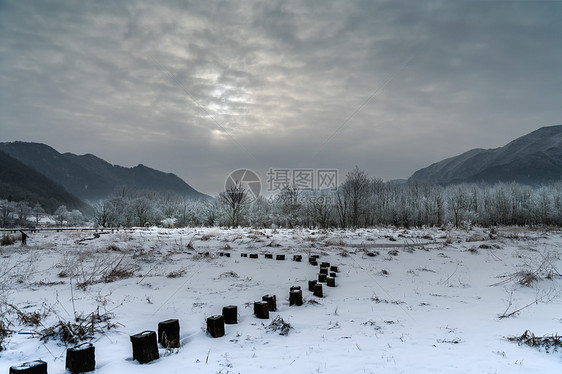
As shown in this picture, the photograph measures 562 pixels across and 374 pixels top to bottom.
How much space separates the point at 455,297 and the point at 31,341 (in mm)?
7823

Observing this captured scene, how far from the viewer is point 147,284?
23.9ft

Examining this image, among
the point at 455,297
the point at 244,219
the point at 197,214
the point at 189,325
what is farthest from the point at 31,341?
the point at 197,214

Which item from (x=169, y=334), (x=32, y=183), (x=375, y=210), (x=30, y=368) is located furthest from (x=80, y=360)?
(x=32, y=183)

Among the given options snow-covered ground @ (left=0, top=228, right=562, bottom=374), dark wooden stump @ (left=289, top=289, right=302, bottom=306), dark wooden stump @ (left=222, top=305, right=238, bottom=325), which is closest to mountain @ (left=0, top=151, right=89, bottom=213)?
snow-covered ground @ (left=0, top=228, right=562, bottom=374)

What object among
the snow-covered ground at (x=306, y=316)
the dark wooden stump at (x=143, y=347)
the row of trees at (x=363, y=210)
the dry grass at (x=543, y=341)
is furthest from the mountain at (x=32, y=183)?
the dry grass at (x=543, y=341)

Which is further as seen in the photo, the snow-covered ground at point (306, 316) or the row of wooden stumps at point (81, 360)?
the snow-covered ground at point (306, 316)

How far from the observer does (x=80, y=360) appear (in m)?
3.11

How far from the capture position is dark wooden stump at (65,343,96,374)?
310 cm

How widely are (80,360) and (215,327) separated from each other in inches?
64.4

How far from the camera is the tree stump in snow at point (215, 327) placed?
167 inches

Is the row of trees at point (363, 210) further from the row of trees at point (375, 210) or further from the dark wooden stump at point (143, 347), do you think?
the dark wooden stump at point (143, 347)

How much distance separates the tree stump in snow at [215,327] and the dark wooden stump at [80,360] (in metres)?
1.48

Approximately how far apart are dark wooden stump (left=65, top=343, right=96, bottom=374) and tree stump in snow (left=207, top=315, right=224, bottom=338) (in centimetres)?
148

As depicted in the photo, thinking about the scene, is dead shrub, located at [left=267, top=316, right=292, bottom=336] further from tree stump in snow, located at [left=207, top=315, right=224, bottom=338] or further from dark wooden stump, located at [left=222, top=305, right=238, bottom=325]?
tree stump in snow, located at [left=207, top=315, right=224, bottom=338]
